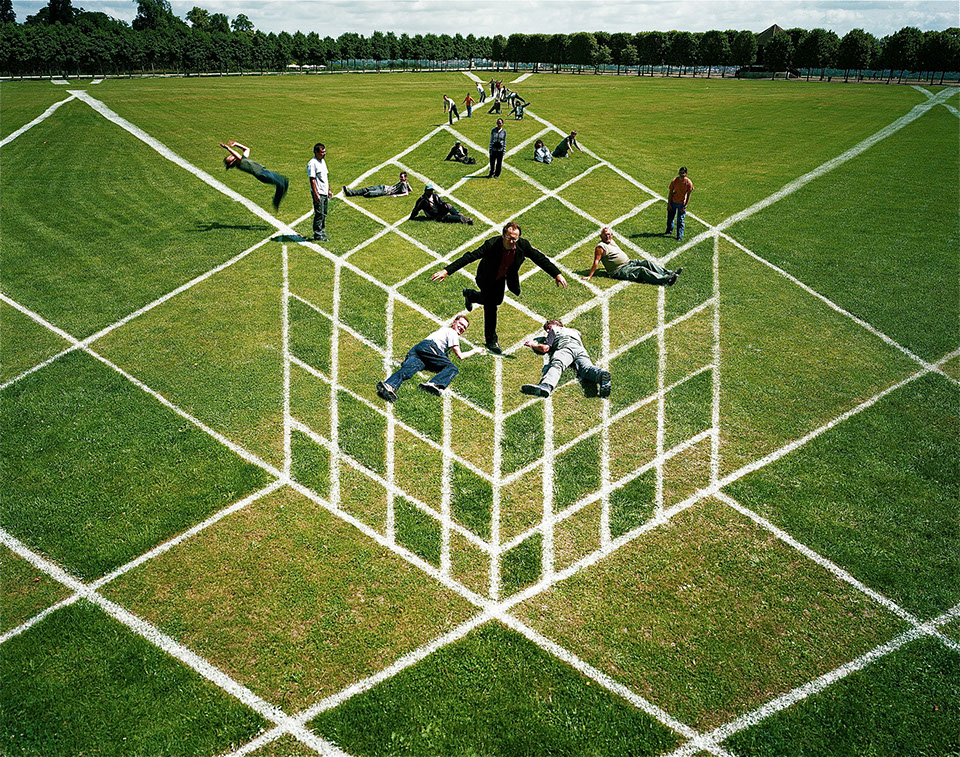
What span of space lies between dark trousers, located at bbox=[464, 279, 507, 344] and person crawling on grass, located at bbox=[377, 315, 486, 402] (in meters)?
0.73

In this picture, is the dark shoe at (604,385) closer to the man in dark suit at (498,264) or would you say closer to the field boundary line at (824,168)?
the man in dark suit at (498,264)

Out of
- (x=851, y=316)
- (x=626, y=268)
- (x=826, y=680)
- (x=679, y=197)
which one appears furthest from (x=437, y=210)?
(x=826, y=680)

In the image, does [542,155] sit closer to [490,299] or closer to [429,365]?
[490,299]

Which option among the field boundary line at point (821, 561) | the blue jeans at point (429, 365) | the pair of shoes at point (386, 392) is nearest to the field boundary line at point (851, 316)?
the field boundary line at point (821, 561)

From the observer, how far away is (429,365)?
39.6ft

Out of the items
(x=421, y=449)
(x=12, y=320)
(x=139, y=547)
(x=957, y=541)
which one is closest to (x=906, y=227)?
(x=957, y=541)

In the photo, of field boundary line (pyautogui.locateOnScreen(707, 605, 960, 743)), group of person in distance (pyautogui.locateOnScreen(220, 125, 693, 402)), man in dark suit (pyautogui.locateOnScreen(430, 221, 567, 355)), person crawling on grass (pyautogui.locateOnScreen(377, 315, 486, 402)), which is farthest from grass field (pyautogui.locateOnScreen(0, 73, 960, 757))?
man in dark suit (pyautogui.locateOnScreen(430, 221, 567, 355))

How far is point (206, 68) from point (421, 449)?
138 meters

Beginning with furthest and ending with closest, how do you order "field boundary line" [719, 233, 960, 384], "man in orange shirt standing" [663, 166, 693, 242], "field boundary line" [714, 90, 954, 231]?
"field boundary line" [714, 90, 954, 231] → "man in orange shirt standing" [663, 166, 693, 242] → "field boundary line" [719, 233, 960, 384]

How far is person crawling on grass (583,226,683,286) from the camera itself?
656 inches

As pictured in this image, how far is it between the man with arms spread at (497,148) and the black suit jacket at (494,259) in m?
14.6

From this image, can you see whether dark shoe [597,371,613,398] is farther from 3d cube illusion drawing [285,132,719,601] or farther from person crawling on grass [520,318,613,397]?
3d cube illusion drawing [285,132,719,601]

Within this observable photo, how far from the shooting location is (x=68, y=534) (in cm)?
862

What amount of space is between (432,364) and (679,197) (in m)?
11.8
